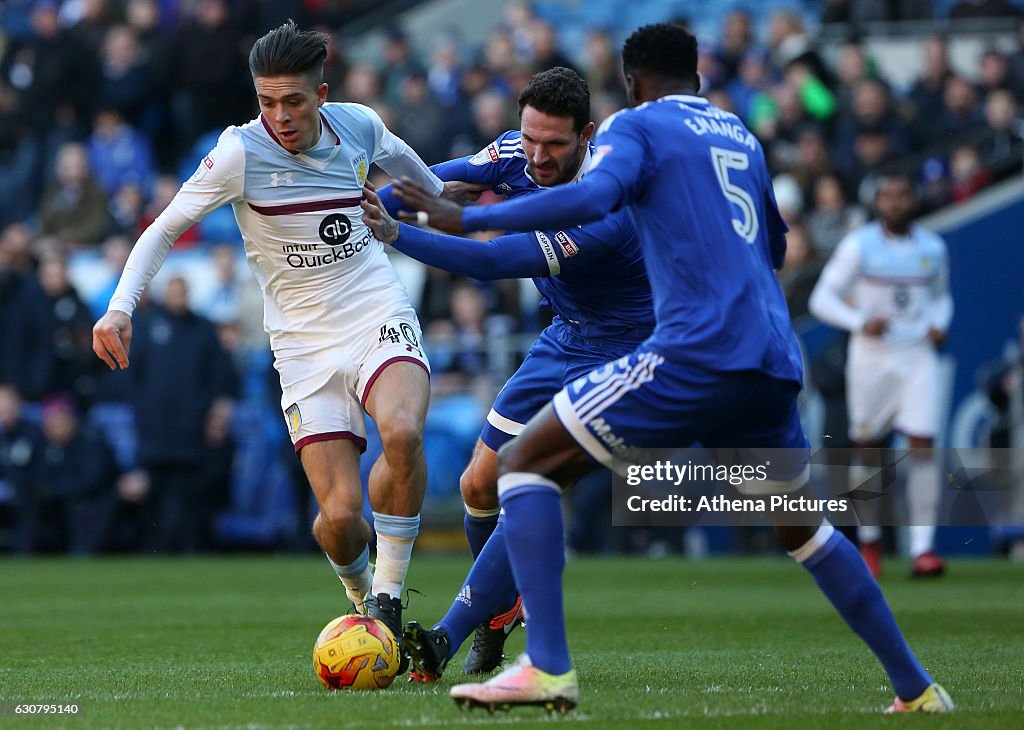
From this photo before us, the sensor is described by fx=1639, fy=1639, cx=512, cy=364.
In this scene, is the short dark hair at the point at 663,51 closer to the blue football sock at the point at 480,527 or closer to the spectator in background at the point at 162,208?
the blue football sock at the point at 480,527

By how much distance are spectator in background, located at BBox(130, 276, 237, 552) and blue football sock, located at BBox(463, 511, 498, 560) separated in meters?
9.79

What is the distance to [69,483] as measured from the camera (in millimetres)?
17219

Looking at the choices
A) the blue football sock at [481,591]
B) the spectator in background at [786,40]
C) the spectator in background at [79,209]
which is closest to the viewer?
the blue football sock at [481,591]

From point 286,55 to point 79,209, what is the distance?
1355cm

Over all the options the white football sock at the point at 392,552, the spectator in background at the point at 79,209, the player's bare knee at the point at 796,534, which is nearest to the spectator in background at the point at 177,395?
the spectator in background at the point at 79,209

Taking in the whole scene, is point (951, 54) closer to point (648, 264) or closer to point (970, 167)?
point (970, 167)

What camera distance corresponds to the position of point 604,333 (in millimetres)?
7445

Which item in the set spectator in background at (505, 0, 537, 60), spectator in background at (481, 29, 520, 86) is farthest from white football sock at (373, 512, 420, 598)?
spectator in background at (505, 0, 537, 60)

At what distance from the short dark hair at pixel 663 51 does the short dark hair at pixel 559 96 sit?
857 mm

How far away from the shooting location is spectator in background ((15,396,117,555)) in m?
17.3

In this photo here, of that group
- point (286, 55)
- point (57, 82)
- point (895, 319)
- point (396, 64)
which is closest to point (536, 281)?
point (286, 55)

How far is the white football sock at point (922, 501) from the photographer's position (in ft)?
42.2

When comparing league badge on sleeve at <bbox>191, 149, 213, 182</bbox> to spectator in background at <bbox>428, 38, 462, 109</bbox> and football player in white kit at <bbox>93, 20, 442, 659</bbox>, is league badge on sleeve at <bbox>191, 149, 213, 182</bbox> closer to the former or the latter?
football player in white kit at <bbox>93, 20, 442, 659</bbox>

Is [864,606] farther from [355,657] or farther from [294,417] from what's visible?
[294,417]
